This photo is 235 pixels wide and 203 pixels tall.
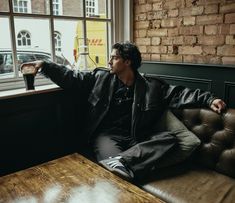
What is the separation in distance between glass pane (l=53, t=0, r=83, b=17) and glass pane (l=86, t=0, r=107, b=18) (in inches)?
3.3

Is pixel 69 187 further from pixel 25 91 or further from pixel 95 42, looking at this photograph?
pixel 95 42

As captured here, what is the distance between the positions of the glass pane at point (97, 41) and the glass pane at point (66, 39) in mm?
129

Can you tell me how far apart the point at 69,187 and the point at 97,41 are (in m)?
1.63

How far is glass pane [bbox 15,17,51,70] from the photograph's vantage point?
2.02 meters

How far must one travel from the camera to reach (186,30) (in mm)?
2166

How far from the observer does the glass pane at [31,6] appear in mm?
1954

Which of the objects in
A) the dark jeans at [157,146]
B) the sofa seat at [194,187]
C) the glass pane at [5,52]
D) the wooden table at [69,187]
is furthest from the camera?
the glass pane at [5,52]

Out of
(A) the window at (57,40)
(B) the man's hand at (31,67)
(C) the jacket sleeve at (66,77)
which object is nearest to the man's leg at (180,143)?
(C) the jacket sleeve at (66,77)

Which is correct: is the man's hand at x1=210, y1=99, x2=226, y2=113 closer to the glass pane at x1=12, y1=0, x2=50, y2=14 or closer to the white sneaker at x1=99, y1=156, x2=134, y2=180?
the white sneaker at x1=99, y1=156, x2=134, y2=180

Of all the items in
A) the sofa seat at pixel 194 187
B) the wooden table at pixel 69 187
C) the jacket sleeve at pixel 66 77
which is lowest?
the sofa seat at pixel 194 187

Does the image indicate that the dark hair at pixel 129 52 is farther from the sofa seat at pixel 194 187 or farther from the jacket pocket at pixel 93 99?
the sofa seat at pixel 194 187

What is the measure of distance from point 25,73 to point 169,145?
1.10 m

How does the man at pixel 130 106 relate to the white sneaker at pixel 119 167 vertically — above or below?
above

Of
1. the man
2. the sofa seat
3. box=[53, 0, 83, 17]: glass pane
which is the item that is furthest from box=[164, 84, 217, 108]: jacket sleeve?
box=[53, 0, 83, 17]: glass pane
